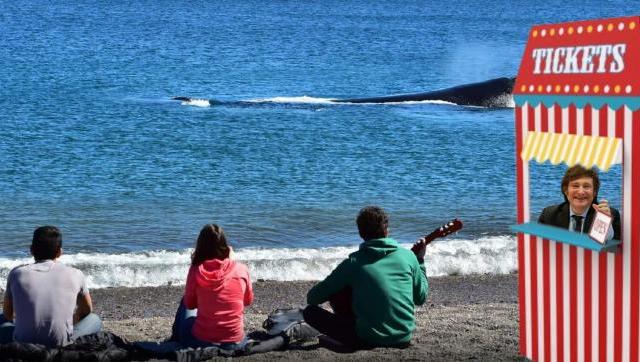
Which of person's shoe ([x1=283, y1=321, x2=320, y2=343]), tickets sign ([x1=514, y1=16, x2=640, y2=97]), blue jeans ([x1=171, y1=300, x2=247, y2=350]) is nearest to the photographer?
tickets sign ([x1=514, y1=16, x2=640, y2=97])

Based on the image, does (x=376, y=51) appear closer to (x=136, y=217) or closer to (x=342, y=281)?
(x=136, y=217)

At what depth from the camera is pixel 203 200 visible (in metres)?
25.4

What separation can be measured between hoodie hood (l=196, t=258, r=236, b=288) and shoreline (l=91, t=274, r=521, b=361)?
59cm

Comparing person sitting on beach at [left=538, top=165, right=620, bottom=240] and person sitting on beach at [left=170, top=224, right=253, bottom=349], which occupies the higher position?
person sitting on beach at [left=538, top=165, right=620, bottom=240]

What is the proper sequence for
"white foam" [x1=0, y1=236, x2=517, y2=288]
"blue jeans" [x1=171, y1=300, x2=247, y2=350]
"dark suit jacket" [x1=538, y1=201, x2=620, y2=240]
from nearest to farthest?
"dark suit jacket" [x1=538, y1=201, x2=620, y2=240], "blue jeans" [x1=171, y1=300, x2=247, y2=350], "white foam" [x1=0, y1=236, x2=517, y2=288]

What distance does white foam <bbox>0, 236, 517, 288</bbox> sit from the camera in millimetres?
14000

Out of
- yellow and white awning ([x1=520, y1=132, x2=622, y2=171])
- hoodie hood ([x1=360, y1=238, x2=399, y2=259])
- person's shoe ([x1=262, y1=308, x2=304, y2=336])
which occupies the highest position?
yellow and white awning ([x1=520, y1=132, x2=622, y2=171])

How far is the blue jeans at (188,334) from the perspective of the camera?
8.25 m

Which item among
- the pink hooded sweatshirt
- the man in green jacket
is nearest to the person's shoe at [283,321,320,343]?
the man in green jacket

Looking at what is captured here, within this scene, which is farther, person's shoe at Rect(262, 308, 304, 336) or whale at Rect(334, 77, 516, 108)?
whale at Rect(334, 77, 516, 108)

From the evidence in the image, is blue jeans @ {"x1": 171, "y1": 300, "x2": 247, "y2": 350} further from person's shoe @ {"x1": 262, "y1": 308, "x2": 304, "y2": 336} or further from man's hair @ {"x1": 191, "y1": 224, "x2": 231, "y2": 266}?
man's hair @ {"x1": 191, "y1": 224, "x2": 231, "y2": 266}

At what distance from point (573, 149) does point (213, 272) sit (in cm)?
269

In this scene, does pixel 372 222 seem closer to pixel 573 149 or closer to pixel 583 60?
pixel 573 149

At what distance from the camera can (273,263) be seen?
47.4 feet
